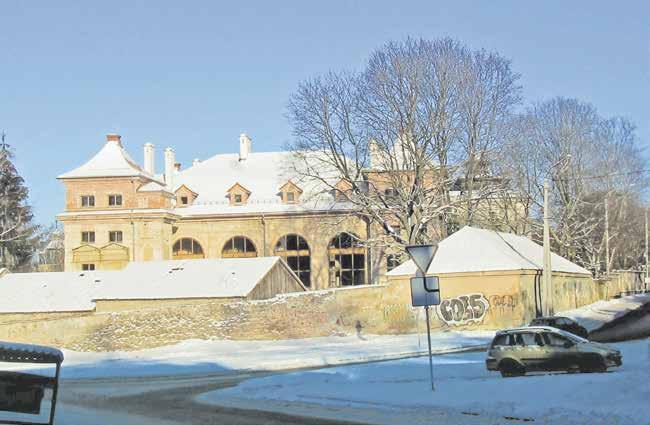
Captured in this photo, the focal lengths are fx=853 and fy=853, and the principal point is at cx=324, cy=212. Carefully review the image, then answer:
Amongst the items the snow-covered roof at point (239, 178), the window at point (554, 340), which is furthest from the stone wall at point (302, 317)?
the snow-covered roof at point (239, 178)

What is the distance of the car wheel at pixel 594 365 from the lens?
22.0 m

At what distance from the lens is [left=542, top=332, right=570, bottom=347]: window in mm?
22844

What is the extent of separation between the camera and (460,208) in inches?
2254

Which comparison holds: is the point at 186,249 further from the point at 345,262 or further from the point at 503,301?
the point at 503,301

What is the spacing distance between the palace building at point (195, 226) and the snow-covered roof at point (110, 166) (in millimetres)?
89

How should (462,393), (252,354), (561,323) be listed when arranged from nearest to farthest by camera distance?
(462,393)
(561,323)
(252,354)

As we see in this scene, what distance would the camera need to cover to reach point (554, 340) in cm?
2294

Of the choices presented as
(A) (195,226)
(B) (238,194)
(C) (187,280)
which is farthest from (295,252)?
(C) (187,280)

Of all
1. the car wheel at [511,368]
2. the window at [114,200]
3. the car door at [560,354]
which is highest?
the window at [114,200]

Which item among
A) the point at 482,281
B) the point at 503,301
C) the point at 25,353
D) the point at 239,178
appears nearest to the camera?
the point at 25,353

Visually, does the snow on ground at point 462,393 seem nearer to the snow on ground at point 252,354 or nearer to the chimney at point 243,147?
the snow on ground at point 252,354

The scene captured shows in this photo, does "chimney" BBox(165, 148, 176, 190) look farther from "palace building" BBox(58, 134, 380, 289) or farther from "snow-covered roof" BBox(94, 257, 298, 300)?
"snow-covered roof" BBox(94, 257, 298, 300)

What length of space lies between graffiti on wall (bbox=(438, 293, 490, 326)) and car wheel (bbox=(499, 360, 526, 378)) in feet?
72.8

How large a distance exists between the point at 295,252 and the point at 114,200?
16523 millimetres
